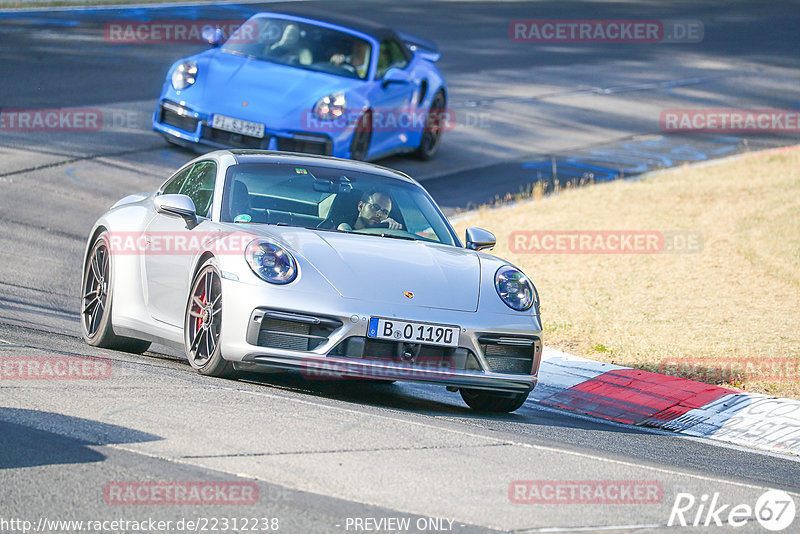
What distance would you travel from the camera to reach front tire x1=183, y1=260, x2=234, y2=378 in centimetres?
682

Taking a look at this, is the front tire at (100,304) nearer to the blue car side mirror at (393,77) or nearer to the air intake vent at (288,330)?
the air intake vent at (288,330)

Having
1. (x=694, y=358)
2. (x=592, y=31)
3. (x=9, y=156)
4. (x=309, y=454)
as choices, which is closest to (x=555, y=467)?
(x=309, y=454)

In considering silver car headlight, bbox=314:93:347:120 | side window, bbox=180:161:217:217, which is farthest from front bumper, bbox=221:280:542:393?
silver car headlight, bbox=314:93:347:120

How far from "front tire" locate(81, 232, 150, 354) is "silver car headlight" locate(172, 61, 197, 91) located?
5.86 meters

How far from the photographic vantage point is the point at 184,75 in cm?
1411

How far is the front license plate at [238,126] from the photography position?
13.4 m

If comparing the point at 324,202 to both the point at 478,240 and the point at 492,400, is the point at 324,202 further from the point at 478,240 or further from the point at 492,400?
the point at 492,400

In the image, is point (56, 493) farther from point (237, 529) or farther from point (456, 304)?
point (456, 304)

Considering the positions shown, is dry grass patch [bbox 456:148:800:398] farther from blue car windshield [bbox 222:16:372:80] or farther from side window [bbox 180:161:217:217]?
side window [bbox 180:161:217:217]

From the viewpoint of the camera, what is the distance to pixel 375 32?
15.4 metres

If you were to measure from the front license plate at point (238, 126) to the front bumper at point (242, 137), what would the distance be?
52 mm

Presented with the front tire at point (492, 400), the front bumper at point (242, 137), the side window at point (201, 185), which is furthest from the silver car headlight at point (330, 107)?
the front tire at point (492, 400)

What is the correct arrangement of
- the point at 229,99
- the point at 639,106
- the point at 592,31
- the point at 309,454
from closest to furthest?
the point at 309,454 < the point at 229,99 < the point at 639,106 < the point at 592,31

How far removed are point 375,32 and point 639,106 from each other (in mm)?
8683
